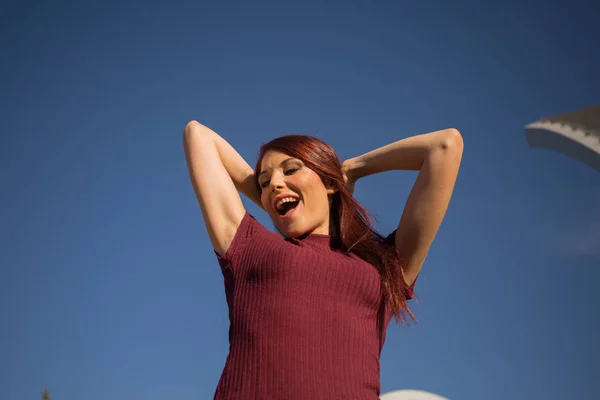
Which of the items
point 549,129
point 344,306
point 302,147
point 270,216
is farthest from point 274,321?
point 549,129

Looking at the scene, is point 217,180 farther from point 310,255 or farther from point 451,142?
point 451,142

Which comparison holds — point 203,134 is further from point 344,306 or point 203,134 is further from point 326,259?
point 344,306

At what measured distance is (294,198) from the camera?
2.56 metres

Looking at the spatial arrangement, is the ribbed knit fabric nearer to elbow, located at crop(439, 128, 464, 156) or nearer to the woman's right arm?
the woman's right arm

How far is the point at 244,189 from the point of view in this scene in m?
2.86

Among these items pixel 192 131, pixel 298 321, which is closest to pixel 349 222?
pixel 298 321

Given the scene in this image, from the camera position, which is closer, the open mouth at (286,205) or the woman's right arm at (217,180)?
the woman's right arm at (217,180)

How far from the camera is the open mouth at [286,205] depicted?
256cm

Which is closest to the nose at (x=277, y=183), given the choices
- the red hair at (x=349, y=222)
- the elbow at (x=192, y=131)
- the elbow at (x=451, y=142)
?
Result: the red hair at (x=349, y=222)

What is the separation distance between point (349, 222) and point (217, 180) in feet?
1.95

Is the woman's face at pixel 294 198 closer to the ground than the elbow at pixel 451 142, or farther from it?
closer to the ground

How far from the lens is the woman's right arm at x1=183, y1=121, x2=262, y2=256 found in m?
2.41

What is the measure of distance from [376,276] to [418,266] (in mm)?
263

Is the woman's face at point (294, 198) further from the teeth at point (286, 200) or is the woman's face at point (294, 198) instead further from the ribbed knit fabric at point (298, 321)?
the ribbed knit fabric at point (298, 321)
